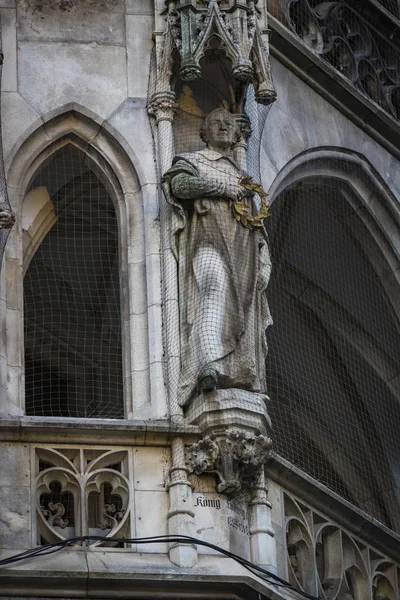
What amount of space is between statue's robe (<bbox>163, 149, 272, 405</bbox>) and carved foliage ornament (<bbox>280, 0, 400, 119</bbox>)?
269 cm

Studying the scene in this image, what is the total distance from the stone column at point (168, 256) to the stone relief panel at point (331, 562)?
3.56 feet

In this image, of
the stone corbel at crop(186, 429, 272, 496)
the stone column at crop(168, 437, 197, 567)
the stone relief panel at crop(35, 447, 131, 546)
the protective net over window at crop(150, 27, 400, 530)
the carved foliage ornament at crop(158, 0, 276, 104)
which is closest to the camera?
the stone column at crop(168, 437, 197, 567)

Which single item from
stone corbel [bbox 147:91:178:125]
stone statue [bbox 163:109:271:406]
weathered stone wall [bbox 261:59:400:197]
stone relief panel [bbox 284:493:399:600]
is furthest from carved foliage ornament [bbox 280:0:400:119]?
stone relief panel [bbox 284:493:399:600]

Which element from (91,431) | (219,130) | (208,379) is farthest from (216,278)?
(91,431)

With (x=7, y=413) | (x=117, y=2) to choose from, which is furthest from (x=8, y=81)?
(x=7, y=413)

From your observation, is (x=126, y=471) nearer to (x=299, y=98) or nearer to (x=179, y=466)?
(x=179, y=466)

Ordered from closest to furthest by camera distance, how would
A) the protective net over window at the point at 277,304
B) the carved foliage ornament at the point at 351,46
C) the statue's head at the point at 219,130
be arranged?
1. the protective net over window at the point at 277,304
2. the statue's head at the point at 219,130
3. the carved foliage ornament at the point at 351,46

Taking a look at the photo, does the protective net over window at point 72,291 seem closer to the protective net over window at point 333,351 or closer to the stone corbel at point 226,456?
the stone corbel at point 226,456

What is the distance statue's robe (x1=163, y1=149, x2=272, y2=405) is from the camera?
17234 millimetres

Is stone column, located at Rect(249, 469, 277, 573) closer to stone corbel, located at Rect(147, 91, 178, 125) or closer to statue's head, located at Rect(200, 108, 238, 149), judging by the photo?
statue's head, located at Rect(200, 108, 238, 149)

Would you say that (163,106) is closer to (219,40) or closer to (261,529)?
(219,40)

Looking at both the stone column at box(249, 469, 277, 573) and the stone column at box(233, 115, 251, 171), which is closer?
the stone column at box(249, 469, 277, 573)

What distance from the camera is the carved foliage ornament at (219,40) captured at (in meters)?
18.0

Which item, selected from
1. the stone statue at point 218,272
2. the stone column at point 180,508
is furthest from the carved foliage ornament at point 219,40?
the stone column at point 180,508
